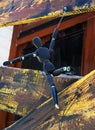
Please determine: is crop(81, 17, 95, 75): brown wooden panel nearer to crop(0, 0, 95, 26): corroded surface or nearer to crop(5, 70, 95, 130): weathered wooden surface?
crop(0, 0, 95, 26): corroded surface

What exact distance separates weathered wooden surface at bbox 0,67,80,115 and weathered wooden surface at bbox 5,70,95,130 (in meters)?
0.09

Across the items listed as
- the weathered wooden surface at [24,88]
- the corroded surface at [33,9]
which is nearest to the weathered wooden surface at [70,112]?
the weathered wooden surface at [24,88]

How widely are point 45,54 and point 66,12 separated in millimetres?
627

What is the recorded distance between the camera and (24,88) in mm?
2328

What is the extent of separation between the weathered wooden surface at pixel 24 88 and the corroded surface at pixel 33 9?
1.87 feet

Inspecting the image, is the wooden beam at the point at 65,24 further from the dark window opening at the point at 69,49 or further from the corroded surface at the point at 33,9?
the corroded surface at the point at 33,9

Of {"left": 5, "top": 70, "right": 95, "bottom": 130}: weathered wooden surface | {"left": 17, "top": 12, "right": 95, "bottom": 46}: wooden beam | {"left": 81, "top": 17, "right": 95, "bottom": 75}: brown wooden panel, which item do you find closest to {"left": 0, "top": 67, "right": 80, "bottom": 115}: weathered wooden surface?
{"left": 5, "top": 70, "right": 95, "bottom": 130}: weathered wooden surface

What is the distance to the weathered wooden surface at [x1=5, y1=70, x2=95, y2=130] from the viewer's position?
182 cm

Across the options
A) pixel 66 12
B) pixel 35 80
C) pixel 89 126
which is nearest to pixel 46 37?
pixel 66 12

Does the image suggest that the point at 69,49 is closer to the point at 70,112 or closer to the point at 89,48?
the point at 89,48

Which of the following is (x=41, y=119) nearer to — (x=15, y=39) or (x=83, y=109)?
(x=83, y=109)

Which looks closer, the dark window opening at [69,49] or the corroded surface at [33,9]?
the corroded surface at [33,9]

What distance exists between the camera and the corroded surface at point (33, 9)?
247 centimetres

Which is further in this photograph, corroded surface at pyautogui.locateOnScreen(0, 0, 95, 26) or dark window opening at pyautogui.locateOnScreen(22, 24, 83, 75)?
dark window opening at pyautogui.locateOnScreen(22, 24, 83, 75)
